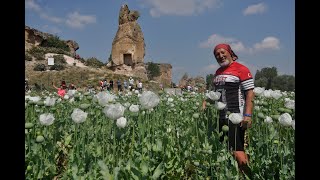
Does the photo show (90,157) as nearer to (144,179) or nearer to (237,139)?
(144,179)

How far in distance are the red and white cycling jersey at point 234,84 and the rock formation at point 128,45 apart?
134 ft

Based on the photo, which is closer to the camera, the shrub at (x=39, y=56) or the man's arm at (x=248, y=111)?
the man's arm at (x=248, y=111)

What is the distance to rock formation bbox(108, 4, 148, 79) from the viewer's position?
45250 millimetres

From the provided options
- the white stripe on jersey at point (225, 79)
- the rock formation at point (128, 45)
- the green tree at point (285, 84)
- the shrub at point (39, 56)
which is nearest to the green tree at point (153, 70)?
the rock formation at point (128, 45)

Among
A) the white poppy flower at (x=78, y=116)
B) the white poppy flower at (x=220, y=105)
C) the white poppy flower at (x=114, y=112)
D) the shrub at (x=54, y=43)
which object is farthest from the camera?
the shrub at (x=54, y=43)

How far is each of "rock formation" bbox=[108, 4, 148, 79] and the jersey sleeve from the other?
41.0 m

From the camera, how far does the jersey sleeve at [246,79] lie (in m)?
3.55

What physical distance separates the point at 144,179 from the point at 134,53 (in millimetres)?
44309

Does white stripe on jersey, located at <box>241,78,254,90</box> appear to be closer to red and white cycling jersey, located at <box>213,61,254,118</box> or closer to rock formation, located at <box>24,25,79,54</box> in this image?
red and white cycling jersey, located at <box>213,61,254,118</box>

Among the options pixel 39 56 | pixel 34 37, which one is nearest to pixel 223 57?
pixel 39 56

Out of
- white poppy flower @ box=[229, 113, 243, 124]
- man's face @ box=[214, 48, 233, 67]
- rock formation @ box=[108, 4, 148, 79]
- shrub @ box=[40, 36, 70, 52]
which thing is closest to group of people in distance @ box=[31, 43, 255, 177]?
man's face @ box=[214, 48, 233, 67]

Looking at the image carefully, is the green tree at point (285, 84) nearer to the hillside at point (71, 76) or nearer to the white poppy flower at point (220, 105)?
the hillside at point (71, 76)
